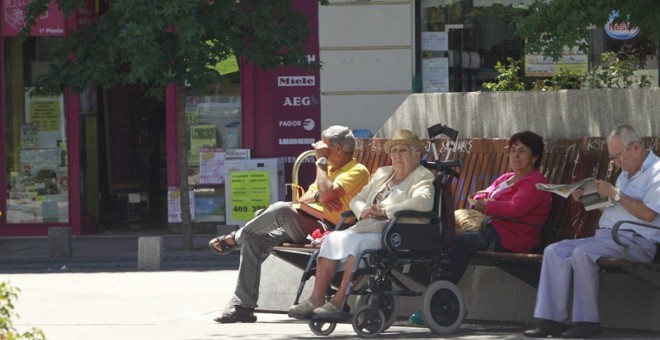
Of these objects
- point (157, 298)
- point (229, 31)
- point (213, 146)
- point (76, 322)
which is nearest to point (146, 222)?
point (213, 146)

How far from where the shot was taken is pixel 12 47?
1883 cm

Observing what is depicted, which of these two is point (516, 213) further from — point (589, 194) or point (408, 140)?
point (408, 140)

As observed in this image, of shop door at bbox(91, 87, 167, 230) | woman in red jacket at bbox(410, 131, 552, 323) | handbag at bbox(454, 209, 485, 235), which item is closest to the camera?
woman in red jacket at bbox(410, 131, 552, 323)

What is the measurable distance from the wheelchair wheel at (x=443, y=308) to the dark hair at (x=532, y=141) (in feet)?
3.50

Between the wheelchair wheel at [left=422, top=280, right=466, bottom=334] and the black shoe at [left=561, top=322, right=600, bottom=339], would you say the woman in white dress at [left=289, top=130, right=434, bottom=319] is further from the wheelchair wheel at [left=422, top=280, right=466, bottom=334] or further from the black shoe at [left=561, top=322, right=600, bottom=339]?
the black shoe at [left=561, top=322, right=600, bottom=339]

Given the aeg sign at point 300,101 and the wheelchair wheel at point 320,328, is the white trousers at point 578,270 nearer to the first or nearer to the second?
the wheelchair wheel at point 320,328

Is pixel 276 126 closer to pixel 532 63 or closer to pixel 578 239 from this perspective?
pixel 532 63

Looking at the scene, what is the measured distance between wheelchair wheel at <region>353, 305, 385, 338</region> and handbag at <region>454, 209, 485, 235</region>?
82 cm

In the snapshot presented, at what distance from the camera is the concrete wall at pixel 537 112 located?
31.7 feet

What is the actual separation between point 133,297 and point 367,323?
12.6 ft

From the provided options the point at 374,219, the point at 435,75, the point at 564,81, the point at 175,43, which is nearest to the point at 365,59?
the point at 435,75

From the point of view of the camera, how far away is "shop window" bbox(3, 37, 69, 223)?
18.9 meters

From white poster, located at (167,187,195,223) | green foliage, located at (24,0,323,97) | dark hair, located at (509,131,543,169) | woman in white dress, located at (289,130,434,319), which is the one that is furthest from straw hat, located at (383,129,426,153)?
Answer: white poster, located at (167,187,195,223)

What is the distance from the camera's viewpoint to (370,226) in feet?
30.0
